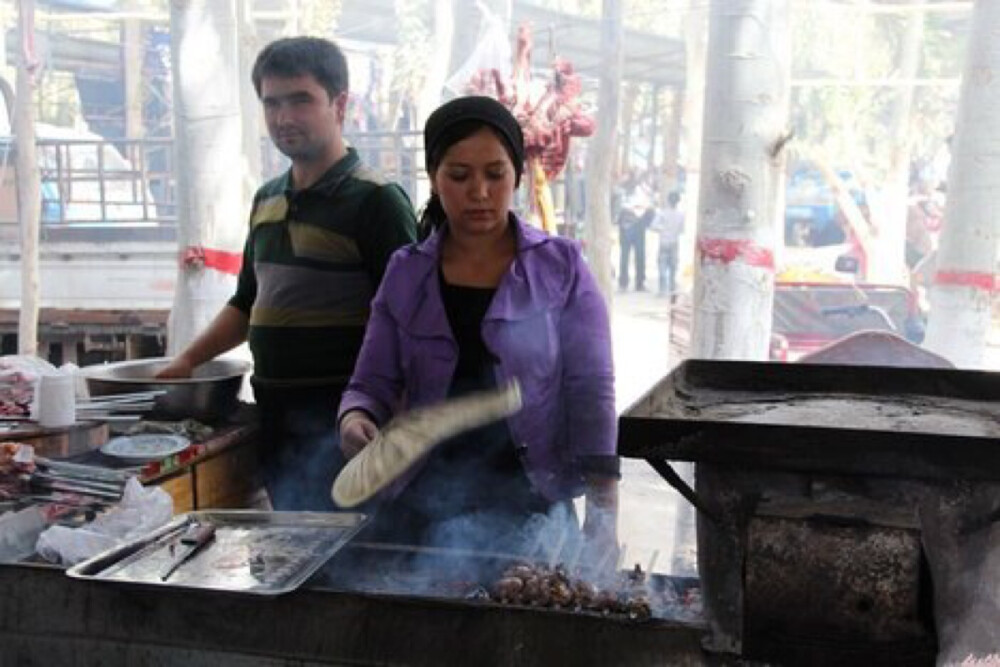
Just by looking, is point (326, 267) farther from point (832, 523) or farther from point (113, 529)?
point (832, 523)

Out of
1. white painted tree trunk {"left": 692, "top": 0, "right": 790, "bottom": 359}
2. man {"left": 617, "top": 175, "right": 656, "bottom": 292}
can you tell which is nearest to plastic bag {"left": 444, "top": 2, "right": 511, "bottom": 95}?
white painted tree trunk {"left": 692, "top": 0, "right": 790, "bottom": 359}

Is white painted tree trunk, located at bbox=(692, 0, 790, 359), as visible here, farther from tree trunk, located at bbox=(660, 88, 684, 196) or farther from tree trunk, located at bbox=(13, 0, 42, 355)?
tree trunk, located at bbox=(660, 88, 684, 196)

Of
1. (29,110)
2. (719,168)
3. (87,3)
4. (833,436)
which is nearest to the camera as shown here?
(833,436)

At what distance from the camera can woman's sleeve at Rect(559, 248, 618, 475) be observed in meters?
2.49

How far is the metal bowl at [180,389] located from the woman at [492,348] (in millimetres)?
895

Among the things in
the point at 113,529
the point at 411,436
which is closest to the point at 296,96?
the point at 411,436

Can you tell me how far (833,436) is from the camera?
1.69 m

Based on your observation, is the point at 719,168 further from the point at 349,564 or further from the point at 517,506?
the point at 349,564

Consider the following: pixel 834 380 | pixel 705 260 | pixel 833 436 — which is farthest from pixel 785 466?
pixel 705 260

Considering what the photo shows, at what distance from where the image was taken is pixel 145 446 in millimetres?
2920

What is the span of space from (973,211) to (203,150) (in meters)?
4.41

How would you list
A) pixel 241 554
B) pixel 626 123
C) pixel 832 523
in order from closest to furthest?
pixel 832 523
pixel 241 554
pixel 626 123

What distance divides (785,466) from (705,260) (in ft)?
9.67

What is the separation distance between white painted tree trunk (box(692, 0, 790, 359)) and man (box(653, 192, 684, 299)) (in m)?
11.4
